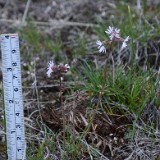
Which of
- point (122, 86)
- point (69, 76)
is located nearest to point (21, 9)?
point (69, 76)

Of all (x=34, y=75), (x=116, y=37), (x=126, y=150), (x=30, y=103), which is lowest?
(x=126, y=150)

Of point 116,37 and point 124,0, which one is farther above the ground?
point 124,0

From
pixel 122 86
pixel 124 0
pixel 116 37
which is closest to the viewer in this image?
pixel 116 37

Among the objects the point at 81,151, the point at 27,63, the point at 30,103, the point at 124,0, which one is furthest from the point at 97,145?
the point at 124,0

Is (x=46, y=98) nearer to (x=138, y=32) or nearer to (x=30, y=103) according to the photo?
(x=30, y=103)

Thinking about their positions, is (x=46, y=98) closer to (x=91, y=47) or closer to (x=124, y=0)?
(x=91, y=47)

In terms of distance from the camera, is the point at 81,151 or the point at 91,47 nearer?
the point at 81,151

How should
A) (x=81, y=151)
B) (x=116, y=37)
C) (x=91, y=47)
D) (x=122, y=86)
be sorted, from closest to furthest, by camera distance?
(x=116, y=37) < (x=81, y=151) < (x=122, y=86) < (x=91, y=47)
